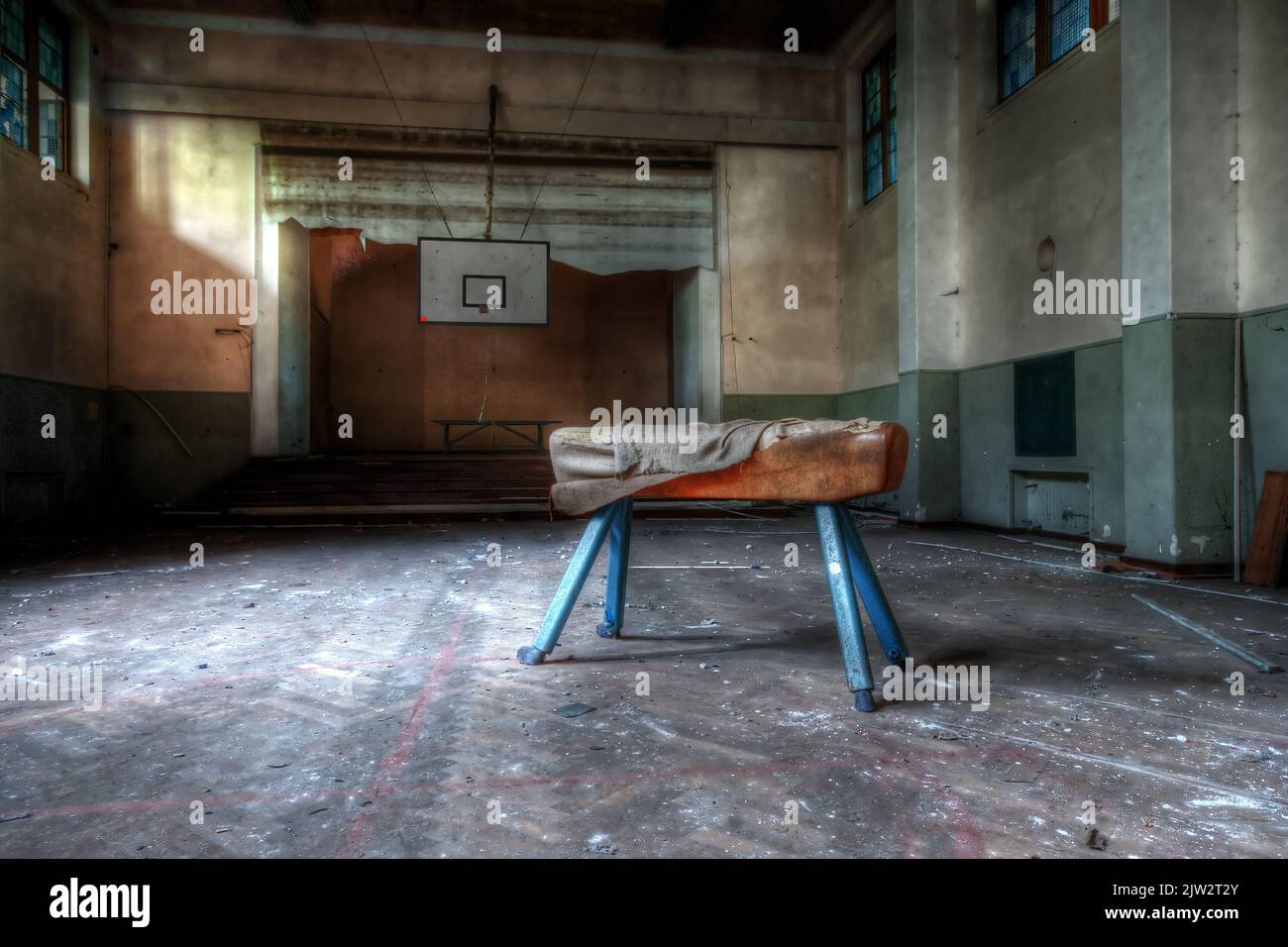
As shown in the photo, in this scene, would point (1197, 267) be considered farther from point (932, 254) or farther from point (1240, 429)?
point (932, 254)

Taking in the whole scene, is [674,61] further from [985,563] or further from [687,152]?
[985,563]

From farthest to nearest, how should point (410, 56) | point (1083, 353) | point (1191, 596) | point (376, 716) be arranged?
point (410, 56)
point (1083, 353)
point (1191, 596)
point (376, 716)

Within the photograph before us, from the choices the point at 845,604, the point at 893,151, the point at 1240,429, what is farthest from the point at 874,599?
the point at 893,151

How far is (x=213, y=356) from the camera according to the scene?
29.2ft

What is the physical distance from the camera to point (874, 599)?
2469mm

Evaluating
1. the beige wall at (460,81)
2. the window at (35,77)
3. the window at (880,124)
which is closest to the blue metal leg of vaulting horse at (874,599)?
the window at (880,124)

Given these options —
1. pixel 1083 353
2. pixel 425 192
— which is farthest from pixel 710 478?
pixel 425 192

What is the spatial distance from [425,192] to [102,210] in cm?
367

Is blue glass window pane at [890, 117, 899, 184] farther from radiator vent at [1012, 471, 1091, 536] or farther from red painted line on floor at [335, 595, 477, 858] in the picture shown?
red painted line on floor at [335, 595, 477, 858]

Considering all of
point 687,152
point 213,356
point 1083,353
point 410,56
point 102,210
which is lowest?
point 1083,353

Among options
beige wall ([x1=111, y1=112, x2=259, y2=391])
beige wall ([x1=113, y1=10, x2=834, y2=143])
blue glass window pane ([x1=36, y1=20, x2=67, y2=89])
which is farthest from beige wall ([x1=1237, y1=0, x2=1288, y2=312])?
blue glass window pane ([x1=36, y1=20, x2=67, y2=89])

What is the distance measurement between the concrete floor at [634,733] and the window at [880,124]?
6603 mm

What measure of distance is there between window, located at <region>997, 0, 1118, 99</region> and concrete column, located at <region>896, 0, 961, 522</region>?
0.55 metres

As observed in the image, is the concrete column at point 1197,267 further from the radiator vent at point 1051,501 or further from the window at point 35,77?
the window at point 35,77
